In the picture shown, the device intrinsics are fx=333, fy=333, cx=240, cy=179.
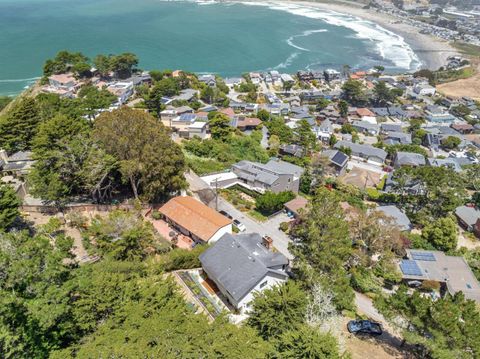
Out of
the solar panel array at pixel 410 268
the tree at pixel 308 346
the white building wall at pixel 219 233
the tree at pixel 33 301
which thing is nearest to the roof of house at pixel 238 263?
the white building wall at pixel 219 233

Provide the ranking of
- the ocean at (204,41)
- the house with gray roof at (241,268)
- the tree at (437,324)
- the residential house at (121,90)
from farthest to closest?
1. the ocean at (204,41)
2. the residential house at (121,90)
3. the house with gray roof at (241,268)
4. the tree at (437,324)

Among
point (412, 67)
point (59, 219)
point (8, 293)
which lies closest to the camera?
point (8, 293)

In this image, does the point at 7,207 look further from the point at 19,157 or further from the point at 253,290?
the point at 253,290

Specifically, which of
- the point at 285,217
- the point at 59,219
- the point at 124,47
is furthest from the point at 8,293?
the point at 124,47

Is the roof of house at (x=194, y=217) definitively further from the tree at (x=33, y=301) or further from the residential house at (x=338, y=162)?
the residential house at (x=338, y=162)

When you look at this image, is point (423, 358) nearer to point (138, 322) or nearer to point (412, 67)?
point (138, 322)

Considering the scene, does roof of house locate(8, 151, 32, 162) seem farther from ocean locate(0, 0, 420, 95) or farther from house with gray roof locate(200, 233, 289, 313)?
ocean locate(0, 0, 420, 95)

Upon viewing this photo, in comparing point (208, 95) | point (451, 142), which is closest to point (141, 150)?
point (208, 95)
